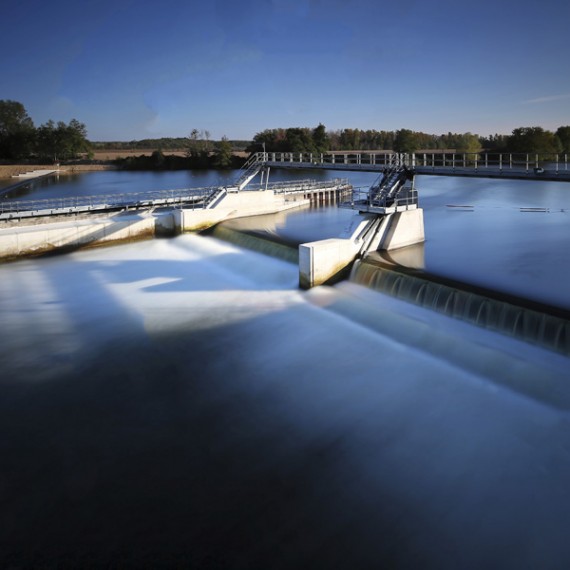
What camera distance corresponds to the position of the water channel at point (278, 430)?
6.18 metres

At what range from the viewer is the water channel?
618 centimetres

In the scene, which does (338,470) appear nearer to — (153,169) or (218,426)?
(218,426)

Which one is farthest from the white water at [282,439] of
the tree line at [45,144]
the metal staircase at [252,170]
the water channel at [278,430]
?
the tree line at [45,144]

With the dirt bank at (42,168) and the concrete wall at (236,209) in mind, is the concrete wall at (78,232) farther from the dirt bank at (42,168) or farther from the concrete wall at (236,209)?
the dirt bank at (42,168)

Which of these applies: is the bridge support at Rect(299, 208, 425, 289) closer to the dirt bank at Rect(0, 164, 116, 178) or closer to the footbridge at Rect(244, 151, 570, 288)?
the footbridge at Rect(244, 151, 570, 288)

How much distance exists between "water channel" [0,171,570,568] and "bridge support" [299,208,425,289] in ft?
1.96

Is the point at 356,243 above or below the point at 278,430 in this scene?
above

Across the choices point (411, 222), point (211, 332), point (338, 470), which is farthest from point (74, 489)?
point (411, 222)

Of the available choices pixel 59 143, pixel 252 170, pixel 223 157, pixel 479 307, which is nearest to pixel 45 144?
pixel 59 143

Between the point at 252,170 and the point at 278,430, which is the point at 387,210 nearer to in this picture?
the point at 278,430

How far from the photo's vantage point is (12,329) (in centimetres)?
1268

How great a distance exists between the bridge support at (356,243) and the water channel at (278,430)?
60cm

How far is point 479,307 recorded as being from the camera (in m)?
11.4

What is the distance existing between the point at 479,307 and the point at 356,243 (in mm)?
5623
